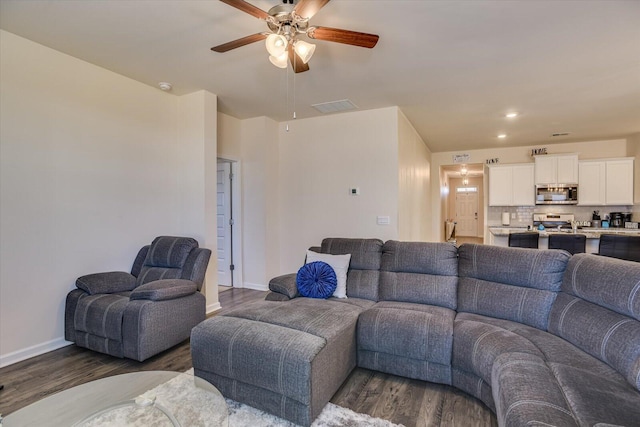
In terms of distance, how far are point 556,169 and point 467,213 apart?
21.9ft

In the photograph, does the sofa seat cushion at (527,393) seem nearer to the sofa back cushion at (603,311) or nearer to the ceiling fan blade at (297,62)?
the sofa back cushion at (603,311)

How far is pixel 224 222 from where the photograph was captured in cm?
517

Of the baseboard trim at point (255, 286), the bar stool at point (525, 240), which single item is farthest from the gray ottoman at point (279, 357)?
the bar stool at point (525, 240)

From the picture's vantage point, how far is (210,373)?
6.82ft

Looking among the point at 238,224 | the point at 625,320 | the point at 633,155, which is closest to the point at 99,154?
the point at 238,224

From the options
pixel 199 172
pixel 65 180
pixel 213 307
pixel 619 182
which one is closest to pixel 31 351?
pixel 65 180

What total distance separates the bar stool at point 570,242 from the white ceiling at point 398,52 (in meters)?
1.77

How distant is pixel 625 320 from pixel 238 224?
454 centimetres

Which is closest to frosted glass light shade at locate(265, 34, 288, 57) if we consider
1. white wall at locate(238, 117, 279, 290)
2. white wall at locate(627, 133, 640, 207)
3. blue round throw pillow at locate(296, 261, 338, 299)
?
blue round throw pillow at locate(296, 261, 338, 299)

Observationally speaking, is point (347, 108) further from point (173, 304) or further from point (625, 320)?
point (625, 320)

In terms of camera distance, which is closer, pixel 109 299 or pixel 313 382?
pixel 313 382

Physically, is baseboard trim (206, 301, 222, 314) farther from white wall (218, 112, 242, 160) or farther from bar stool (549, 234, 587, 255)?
bar stool (549, 234, 587, 255)

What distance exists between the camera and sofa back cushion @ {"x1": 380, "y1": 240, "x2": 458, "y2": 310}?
8.79 ft

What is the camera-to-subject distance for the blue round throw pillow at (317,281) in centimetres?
280
